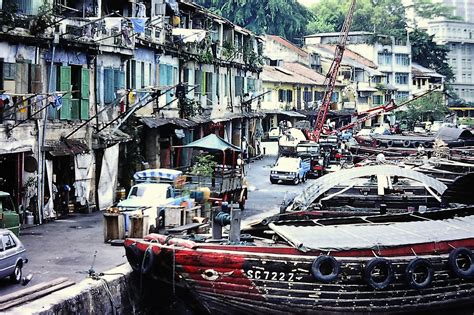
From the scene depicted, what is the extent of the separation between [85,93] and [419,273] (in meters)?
15.9

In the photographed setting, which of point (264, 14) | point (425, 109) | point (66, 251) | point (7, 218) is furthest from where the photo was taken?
point (425, 109)

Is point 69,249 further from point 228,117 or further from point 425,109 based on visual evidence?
point 425,109

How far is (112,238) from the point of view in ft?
75.0

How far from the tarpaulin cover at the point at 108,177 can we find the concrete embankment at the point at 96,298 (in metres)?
11.8

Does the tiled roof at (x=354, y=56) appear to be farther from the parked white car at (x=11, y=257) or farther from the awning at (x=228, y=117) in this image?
the parked white car at (x=11, y=257)

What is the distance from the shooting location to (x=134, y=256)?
17891 mm

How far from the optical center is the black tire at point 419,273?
17.5 metres

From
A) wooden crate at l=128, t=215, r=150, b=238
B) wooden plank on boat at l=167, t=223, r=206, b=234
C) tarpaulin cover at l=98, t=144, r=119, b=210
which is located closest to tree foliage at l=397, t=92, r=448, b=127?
tarpaulin cover at l=98, t=144, r=119, b=210

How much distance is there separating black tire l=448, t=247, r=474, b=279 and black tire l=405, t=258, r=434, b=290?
618 mm

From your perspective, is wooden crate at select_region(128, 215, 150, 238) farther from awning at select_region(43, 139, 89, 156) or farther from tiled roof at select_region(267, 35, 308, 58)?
tiled roof at select_region(267, 35, 308, 58)

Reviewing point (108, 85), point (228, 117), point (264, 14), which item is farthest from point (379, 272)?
point (264, 14)

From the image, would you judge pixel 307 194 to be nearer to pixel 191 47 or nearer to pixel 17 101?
pixel 17 101

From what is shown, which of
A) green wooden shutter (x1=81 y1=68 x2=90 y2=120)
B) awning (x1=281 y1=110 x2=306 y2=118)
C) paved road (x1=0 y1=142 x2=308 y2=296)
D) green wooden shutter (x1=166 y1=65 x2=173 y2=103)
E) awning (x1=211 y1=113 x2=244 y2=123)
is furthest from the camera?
awning (x1=281 y1=110 x2=306 y2=118)

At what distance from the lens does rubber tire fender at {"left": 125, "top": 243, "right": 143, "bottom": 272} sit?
17.8 m
